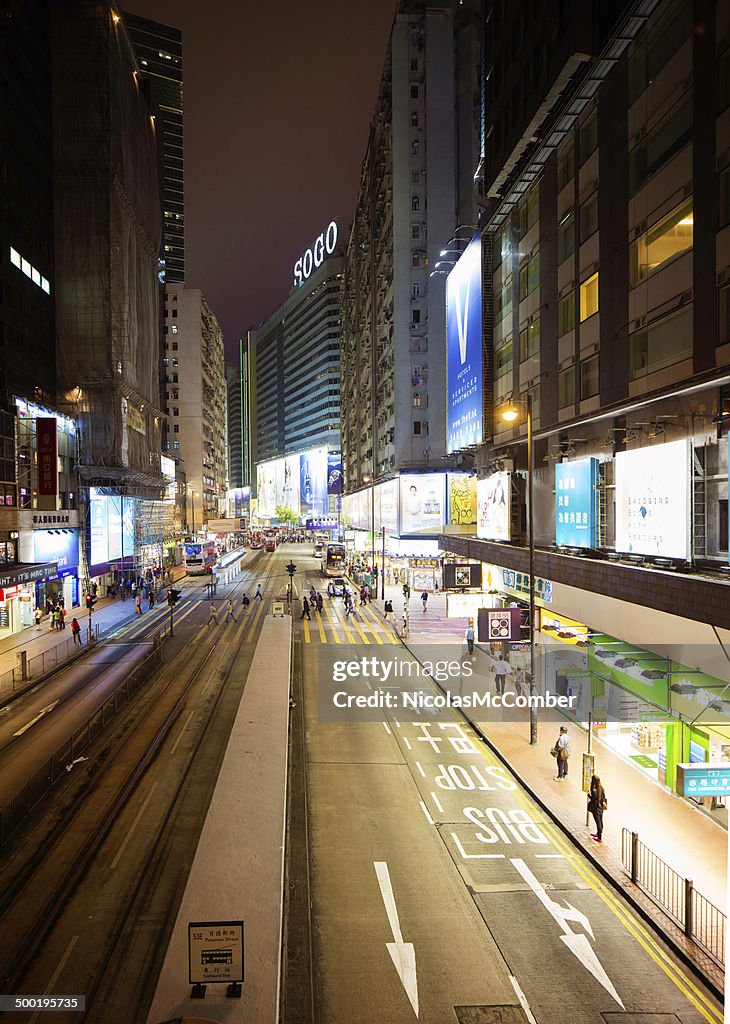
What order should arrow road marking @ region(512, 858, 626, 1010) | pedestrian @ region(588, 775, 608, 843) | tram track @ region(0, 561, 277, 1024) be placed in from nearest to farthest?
1. arrow road marking @ region(512, 858, 626, 1010)
2. tram track @ region(0, 561, 277, 1024)
3. pedestrian @ region(588, 775, 608, 843)

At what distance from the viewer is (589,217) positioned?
880 inches

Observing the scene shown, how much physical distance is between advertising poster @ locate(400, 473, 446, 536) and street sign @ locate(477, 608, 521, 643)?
39.2 meters

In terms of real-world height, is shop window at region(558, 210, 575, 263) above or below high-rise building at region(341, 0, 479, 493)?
below

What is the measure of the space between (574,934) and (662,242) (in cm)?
1719

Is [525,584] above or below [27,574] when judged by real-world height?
above

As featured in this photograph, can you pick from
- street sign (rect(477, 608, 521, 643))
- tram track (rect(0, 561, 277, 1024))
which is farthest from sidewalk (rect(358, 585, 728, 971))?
tram track (rect(0, 561, 277, 1024))

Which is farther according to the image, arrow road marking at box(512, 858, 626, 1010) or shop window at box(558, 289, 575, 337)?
shop window at box(558, 289, 575, 337)

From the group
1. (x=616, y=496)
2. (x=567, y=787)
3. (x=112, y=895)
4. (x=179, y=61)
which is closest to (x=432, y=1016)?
(x=112, y=895)

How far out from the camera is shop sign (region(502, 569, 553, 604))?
2420 cm

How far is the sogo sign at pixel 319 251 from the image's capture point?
571ft

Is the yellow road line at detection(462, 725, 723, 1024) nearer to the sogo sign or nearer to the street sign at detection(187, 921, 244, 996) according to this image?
the street sign at detection(187, 921, 244, 996)

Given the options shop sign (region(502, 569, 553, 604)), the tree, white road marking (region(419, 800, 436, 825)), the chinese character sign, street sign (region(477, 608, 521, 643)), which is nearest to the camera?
white road marking (region(419, 800, 436, 825))

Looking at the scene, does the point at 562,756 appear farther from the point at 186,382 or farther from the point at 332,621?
the point at 186,382

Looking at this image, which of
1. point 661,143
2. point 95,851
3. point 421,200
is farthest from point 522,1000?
point 421,200
